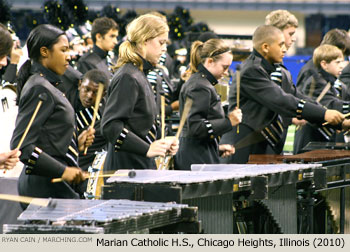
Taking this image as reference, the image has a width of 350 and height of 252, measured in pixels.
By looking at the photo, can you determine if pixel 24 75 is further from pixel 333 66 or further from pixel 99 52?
pixel 99 52

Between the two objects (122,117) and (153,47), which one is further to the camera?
(153,47)

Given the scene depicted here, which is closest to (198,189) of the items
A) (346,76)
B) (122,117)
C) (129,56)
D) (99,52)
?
(122,117)

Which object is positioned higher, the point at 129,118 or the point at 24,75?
the point at 24,75

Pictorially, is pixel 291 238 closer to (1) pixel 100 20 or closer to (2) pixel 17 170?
(2) pixel 17 170

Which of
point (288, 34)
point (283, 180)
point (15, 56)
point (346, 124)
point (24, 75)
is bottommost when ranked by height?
point (346, 124)

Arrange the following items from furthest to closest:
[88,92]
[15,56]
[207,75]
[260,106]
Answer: [15,56], [88,92], [260,106], [207,75]

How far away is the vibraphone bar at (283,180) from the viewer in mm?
4918

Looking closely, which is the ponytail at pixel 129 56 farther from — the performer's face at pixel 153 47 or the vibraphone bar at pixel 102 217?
the vibraphone bar at pixel 102 217

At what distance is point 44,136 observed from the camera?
4.35 metres

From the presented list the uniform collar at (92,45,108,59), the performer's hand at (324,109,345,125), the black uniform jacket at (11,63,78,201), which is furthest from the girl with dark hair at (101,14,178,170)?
the uniform collar at (92,45,108,59)

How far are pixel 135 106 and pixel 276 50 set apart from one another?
1.86m

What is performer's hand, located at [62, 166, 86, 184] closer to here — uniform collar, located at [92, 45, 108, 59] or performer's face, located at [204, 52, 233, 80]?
performer's face, located at [204, 52, 233, 80]

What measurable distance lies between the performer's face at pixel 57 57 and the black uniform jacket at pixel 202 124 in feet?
4.69

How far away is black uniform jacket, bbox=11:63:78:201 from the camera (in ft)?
14.0
